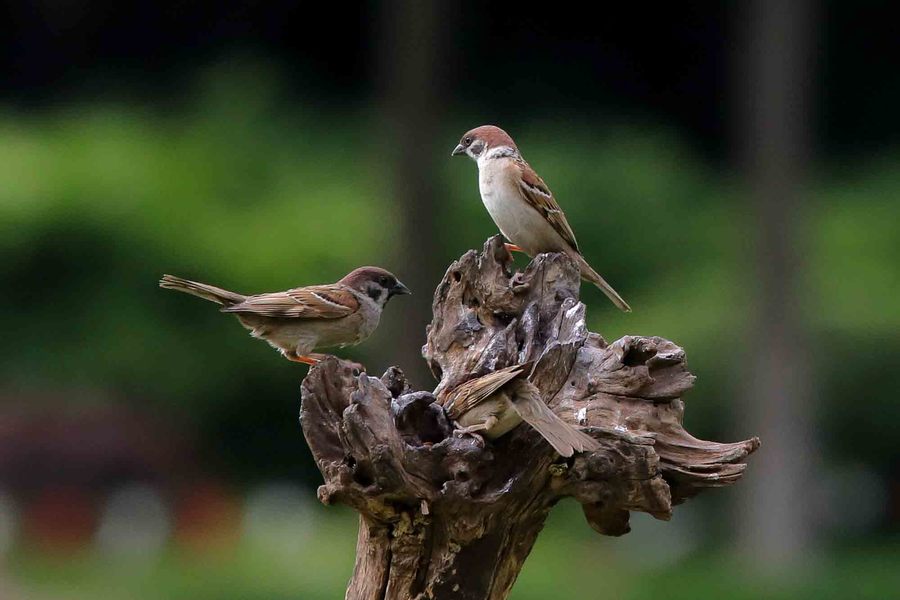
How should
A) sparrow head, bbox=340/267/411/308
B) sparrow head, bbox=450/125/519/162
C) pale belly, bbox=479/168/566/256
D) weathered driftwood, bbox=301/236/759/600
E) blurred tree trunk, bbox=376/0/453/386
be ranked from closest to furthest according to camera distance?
weathered driftwood, bbox=301/236/759/600 → sparrow head, bbox=340/267/411/308 → pale belly, bbox=479/168/566/256 → sparrow head, bbox=450/125/519/162 → blurred tree trunk, bbox=376/0/453/386

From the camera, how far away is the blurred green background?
8.27 m

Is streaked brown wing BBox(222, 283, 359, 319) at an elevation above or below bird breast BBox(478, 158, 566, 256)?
below

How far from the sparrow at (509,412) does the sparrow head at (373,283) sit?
1018 millimetres

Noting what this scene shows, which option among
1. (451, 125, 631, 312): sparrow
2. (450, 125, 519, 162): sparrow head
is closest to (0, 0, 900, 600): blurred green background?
(450, 125, 519, 162): sparrow head

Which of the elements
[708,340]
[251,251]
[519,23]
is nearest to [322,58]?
[519,23]

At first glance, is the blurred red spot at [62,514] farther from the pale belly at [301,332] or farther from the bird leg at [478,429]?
the bird leg at [478,429]

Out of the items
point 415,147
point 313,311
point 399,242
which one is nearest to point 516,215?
point 313,311

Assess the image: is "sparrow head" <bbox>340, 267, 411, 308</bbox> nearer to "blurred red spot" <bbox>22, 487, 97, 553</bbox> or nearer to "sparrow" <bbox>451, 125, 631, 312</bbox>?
"sparrow" <bbox>451, 125, 631, 312</bbox>

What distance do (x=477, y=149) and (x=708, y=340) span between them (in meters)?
4.11

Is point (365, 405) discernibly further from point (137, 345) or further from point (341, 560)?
point (137, 345)

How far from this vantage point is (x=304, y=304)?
417cm

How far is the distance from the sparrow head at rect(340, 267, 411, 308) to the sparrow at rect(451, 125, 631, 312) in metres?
0.35

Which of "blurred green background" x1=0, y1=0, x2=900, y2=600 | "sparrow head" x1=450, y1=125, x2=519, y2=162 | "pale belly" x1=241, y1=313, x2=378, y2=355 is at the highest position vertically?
"sparrow head" x1=450, y1=125, x2=519, y2=162

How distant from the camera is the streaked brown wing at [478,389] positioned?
3.22 meters
